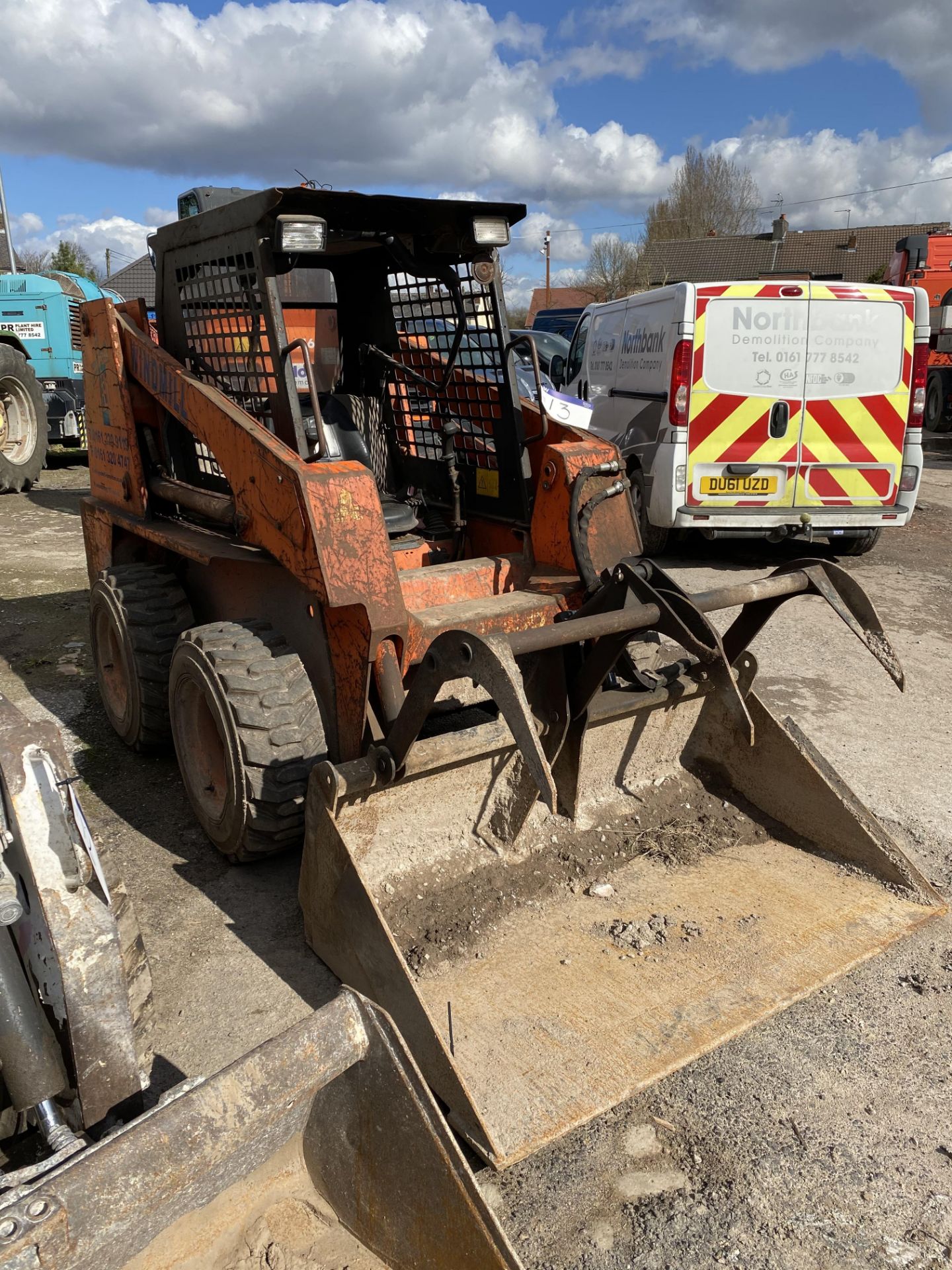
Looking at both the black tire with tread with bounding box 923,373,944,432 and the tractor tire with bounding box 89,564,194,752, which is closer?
the tractor tire with bounding box 89,564,194,752

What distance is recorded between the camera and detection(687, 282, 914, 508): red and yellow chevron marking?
23.2 ft

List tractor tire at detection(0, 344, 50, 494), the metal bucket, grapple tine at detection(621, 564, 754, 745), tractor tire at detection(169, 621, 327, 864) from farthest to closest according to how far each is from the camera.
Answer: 1. tractor tire at detection(0, 344, 50, 494)
2. tractor tire at detection(169, 621, 327, 864)
3. grapple tine at detection(621, 564, 754, 745)
4. the metal bucket

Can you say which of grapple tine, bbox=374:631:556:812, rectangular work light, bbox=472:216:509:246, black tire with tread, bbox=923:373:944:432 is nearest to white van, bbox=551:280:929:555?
rectangular work light, bbox=472:216:509:246

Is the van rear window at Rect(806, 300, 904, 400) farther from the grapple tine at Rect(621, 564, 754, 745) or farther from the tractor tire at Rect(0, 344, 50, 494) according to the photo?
the tractor tire at Rect(0, 344, 50, 494)

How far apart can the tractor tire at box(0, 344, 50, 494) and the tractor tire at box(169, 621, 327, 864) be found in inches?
361

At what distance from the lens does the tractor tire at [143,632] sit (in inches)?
164

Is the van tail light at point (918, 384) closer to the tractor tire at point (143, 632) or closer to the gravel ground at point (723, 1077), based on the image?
the gravel ground at point (723, 1077)

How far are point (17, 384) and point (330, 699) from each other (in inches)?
394

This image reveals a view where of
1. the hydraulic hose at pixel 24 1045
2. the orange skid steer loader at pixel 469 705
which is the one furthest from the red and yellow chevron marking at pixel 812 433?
the hydraulic hose at pixel 24 1045

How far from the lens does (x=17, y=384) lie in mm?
11500

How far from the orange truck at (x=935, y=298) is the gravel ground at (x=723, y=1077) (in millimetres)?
10448

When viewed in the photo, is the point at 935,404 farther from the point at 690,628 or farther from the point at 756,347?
the point at 690,628

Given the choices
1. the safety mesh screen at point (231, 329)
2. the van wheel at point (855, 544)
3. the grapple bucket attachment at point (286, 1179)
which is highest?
the safety mesh screen at point (231, 329)

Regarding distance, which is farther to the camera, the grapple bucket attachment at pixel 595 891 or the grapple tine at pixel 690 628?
the grapple tine at pixel 690 628
